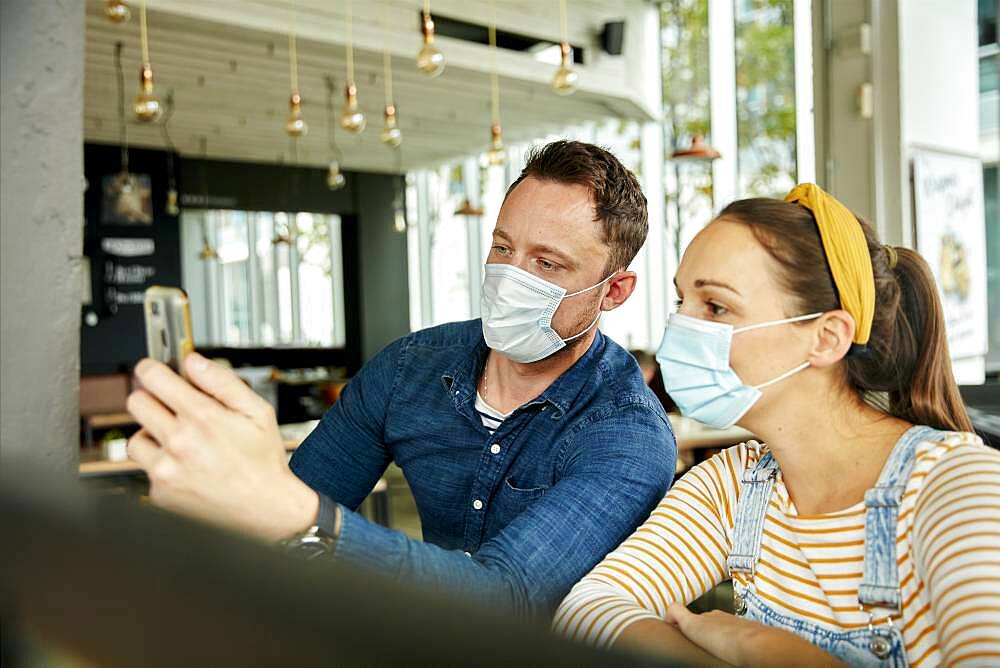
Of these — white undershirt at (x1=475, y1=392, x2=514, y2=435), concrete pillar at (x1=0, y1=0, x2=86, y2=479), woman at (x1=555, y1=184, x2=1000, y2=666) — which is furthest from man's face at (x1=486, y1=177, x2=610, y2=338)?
concrete pillar at (x1=0, y1=0, x2=86, y2=479)

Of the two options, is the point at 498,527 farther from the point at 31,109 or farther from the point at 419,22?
the point at 419,22

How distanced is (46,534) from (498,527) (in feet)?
4.65

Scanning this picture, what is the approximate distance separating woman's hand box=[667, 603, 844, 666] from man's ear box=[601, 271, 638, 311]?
0.80 m

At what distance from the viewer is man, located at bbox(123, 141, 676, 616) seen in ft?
4.82

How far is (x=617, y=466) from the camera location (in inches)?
61.6

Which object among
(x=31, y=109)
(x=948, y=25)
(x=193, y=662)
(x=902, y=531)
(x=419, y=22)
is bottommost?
(x=902, y=531)

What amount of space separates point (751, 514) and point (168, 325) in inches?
39.1

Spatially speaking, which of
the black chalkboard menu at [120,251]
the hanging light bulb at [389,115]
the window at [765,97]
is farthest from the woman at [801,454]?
the black chalkboard menu at [120,251]

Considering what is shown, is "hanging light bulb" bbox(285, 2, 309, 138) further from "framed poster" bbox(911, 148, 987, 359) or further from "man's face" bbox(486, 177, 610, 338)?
"man's face" bbox(486, 177, 610, 338)

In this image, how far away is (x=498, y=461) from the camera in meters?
1.75

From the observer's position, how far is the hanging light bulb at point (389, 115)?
5846 mm

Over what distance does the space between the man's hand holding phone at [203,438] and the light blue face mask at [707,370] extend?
0.84 m

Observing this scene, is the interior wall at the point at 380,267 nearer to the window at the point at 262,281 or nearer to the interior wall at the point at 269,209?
the interior wall at the point at 269,209

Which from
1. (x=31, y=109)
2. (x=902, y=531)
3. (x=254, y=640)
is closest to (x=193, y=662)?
(x=254, y=640)
